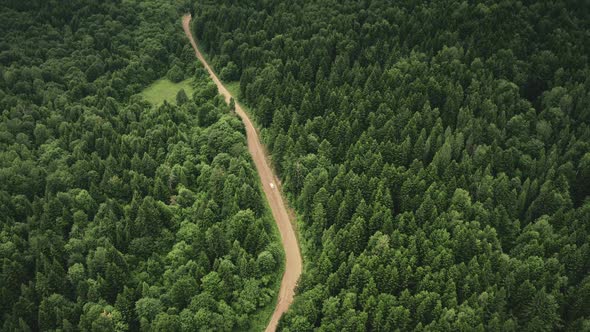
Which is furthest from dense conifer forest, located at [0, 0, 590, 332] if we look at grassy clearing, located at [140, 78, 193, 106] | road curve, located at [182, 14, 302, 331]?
road curve, located at [182, 14, 302, 331]

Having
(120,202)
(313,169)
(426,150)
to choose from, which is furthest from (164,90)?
(426,150)

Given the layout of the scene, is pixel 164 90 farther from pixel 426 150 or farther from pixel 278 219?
pixel 426 150

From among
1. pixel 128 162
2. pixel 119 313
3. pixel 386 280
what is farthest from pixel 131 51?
pixel 386 280

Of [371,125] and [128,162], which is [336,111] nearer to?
[371,125]

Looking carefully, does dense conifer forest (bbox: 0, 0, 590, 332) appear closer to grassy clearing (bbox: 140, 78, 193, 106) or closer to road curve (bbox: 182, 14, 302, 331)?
grassy clearing (bbox: 140, 78, 193, 106)

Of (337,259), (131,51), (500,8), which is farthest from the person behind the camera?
(131,51)

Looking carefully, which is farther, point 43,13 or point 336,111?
point 43,13

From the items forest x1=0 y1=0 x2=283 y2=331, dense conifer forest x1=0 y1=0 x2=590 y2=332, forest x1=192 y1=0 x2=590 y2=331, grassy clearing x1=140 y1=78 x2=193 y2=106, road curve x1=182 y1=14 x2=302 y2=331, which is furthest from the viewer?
grassy clearing x1=140 y1=78 x2=193 y2=106
